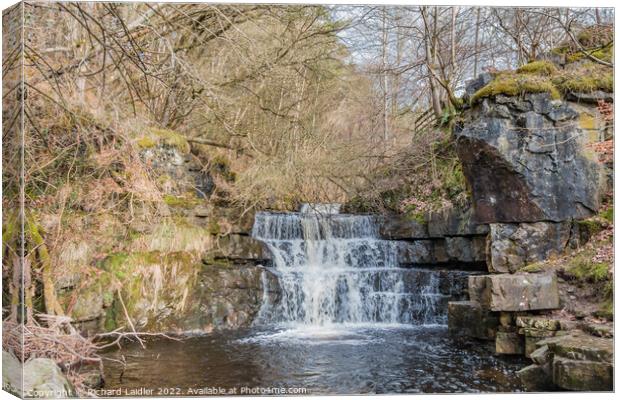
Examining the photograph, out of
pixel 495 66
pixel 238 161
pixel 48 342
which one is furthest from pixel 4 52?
pixel 495 66

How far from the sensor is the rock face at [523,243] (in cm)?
631

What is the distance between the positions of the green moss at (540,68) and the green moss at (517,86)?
0.18ft

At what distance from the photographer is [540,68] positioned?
21.5ft

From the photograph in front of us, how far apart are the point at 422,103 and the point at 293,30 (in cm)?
240

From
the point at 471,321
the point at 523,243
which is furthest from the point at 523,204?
the point at 471,321

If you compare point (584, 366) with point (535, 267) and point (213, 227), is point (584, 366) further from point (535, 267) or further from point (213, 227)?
point (213, 227)

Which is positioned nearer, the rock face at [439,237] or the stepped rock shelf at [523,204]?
the stepped rock shelf at [523,204]

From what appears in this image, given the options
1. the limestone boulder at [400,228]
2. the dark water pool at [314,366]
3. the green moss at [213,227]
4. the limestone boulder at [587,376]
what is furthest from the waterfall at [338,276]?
the limestone boulder at [587,376]

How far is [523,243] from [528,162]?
0.93 metres

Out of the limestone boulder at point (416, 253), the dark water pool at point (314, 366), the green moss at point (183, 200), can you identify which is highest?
the green moss at point (183, 200)

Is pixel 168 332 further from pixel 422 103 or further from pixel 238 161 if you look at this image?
pixel 422 103

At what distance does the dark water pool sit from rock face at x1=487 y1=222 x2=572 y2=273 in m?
1.13

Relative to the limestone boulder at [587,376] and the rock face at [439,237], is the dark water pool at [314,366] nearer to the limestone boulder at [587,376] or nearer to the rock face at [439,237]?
the limestone boulder at [587,376]

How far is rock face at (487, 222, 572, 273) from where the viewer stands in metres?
6.31
